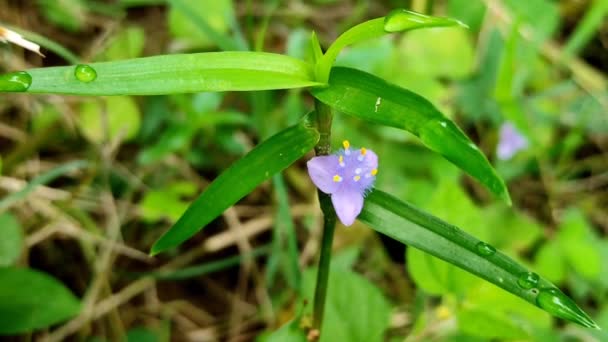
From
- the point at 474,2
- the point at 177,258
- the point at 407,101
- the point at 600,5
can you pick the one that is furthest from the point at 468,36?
the point at 407,101

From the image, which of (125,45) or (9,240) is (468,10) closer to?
(125,45)

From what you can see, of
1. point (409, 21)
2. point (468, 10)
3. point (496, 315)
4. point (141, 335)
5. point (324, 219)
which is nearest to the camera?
point (409, 21)

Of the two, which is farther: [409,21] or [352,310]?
[352,310]

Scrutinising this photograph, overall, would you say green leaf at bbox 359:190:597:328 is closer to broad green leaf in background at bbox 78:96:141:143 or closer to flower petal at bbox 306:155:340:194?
flower petal at bbox 306:155:340:194

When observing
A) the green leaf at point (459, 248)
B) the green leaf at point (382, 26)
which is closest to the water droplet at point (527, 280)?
the green leaf at point (459, 248)

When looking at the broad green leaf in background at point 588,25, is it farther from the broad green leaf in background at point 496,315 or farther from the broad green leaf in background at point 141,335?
the broad green leaf in background at point 141,335

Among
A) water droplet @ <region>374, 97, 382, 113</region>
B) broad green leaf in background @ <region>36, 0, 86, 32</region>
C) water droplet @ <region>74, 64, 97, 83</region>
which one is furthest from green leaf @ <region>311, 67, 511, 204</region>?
broad green leaf in background @ <region>36, 0, 86, 32</region>

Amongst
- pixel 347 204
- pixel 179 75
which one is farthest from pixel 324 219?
pixel 179 75
